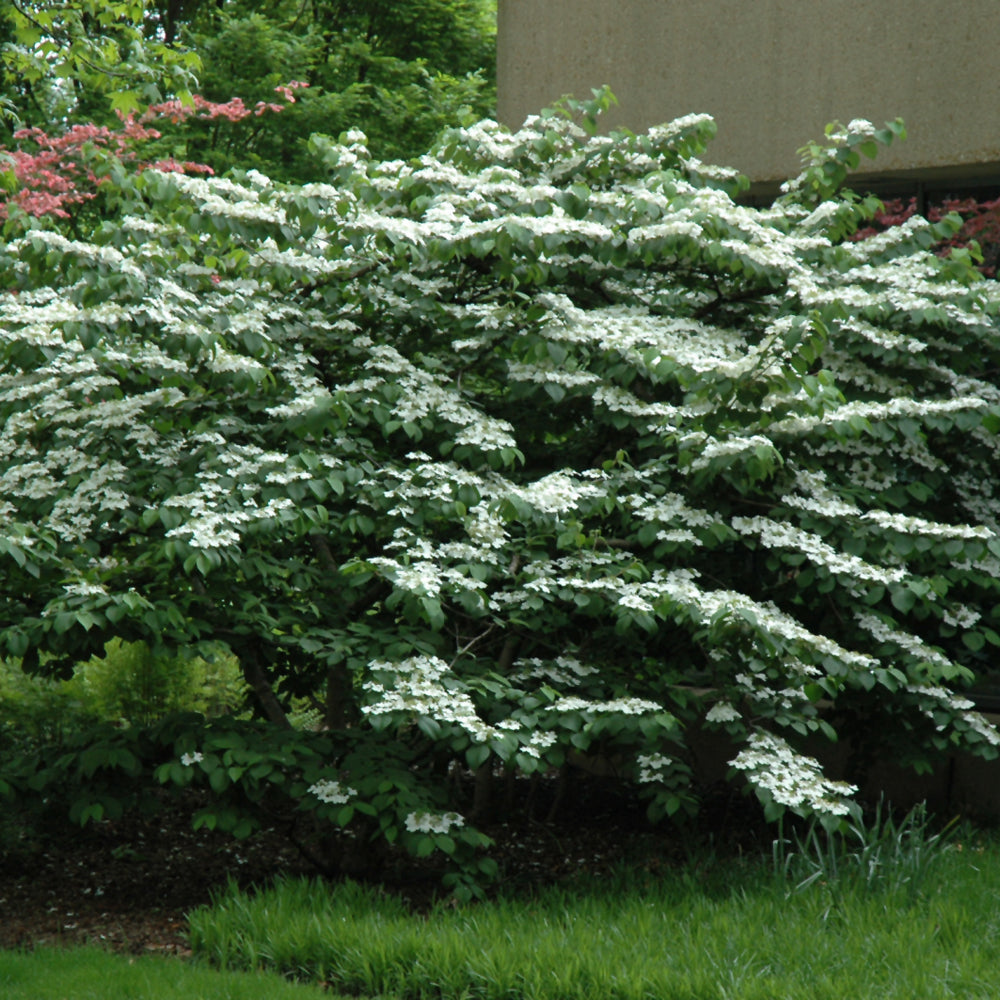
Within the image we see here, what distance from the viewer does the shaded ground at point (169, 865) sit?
4805 millimetres

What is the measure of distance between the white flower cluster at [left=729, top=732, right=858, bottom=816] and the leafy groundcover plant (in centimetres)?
1

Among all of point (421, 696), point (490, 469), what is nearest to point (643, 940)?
point (421, 696)

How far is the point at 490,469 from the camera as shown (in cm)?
484

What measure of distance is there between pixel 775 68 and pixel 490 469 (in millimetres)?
4126

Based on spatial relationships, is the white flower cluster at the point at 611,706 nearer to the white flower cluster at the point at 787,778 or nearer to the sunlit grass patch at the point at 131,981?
the white flower cluster at the point at 787,778

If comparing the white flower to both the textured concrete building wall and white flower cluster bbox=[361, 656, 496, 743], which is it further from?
the textured concrete building wall

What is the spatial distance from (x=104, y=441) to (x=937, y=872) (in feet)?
12.2

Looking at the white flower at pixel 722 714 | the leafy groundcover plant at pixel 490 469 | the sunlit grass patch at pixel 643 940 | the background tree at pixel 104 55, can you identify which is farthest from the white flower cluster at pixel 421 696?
the background tree at pixel 104 55

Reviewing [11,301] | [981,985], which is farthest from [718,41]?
[981,985]

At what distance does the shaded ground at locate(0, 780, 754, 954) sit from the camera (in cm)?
480

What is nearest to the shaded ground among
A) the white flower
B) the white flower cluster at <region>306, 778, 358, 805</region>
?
the white flower cluster at <region>306, 778, 358, 805</region>

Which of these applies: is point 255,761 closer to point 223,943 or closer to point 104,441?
point 223,943

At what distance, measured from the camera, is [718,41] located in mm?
7742

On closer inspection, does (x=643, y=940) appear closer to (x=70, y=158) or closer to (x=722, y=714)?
(x=722, y=714)
